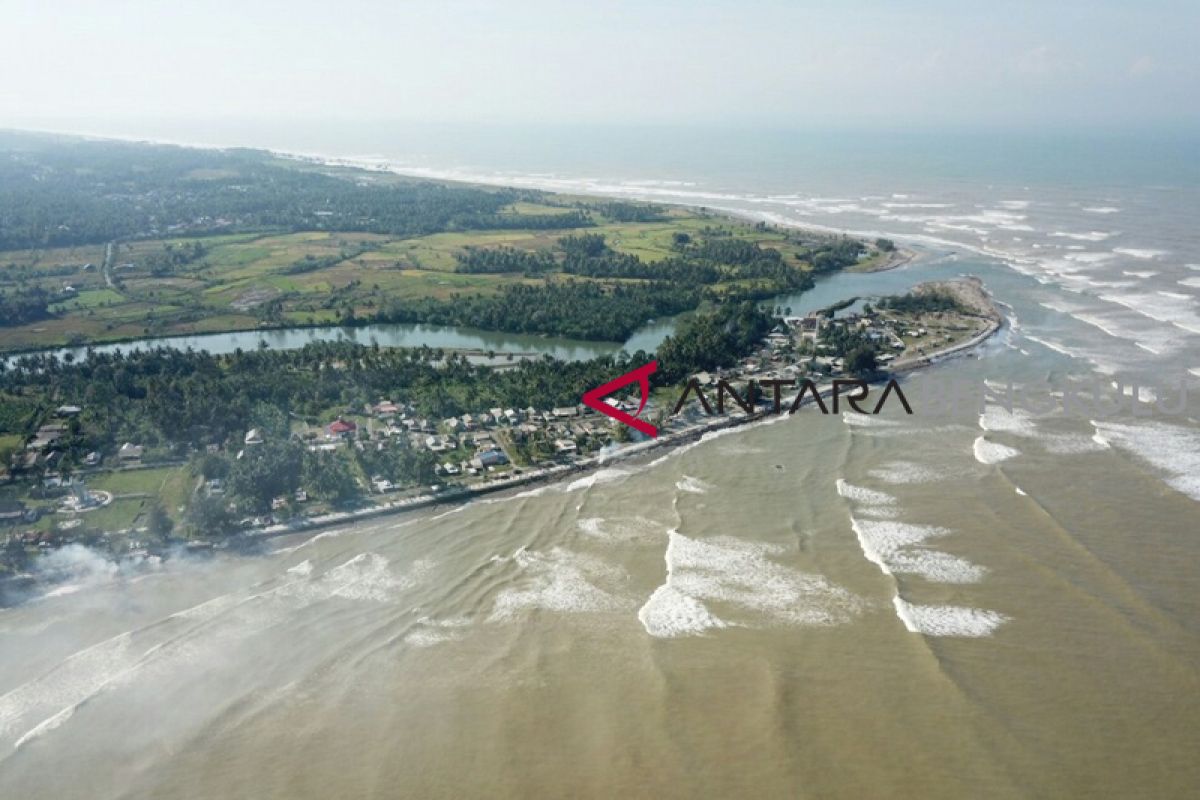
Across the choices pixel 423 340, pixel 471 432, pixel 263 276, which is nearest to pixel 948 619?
pixel 471 432

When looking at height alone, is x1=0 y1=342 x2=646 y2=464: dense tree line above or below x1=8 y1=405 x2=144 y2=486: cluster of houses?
above

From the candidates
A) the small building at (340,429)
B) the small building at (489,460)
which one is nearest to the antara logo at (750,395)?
the small building at (489,460)

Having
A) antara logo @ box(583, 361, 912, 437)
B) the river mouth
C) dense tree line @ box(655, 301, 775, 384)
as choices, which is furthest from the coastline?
the river mouth

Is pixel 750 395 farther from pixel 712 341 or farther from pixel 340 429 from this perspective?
pixel 340 429

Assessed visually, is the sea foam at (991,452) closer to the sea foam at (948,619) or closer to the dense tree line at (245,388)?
the sea foam at (948,619)

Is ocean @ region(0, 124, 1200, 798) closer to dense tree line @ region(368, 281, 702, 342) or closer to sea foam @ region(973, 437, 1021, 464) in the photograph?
sea foam @ region(973, 437, 1021, 464)

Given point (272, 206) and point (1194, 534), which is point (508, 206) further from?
point (1194, 534)
